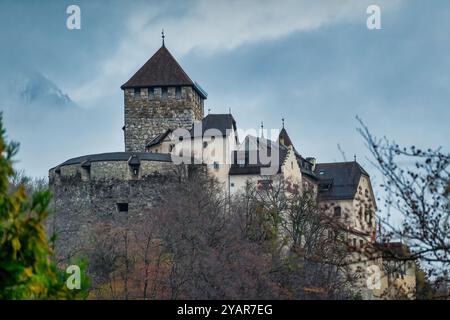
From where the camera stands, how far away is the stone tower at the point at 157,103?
53688mm

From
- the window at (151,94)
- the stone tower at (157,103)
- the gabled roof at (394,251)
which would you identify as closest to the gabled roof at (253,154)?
the stone tower at (157,103)

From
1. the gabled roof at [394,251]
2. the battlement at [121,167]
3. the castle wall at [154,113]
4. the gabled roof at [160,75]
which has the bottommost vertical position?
the gabled roof at [394,251]

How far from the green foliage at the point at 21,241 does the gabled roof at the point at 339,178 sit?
39.3 metres

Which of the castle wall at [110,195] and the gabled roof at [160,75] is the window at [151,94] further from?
the castle wall at [110,195]

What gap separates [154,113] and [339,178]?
927 centimetres

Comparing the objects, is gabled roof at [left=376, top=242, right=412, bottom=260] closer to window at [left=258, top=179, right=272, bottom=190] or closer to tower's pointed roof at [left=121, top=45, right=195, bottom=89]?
window at [left=258, top=179, right=272, bottom=190]

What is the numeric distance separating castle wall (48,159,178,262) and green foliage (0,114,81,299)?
Result: 34.6 m

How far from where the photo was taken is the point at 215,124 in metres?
51.2

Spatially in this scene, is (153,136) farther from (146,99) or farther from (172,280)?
(172,280)

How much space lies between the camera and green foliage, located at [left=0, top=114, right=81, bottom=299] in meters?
10.5

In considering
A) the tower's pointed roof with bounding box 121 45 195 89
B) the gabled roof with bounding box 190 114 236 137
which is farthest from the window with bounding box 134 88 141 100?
the gabled roof with bounding box 190 114 236 137

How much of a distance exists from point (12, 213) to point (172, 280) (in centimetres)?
2499

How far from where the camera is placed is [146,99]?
5450 cm
